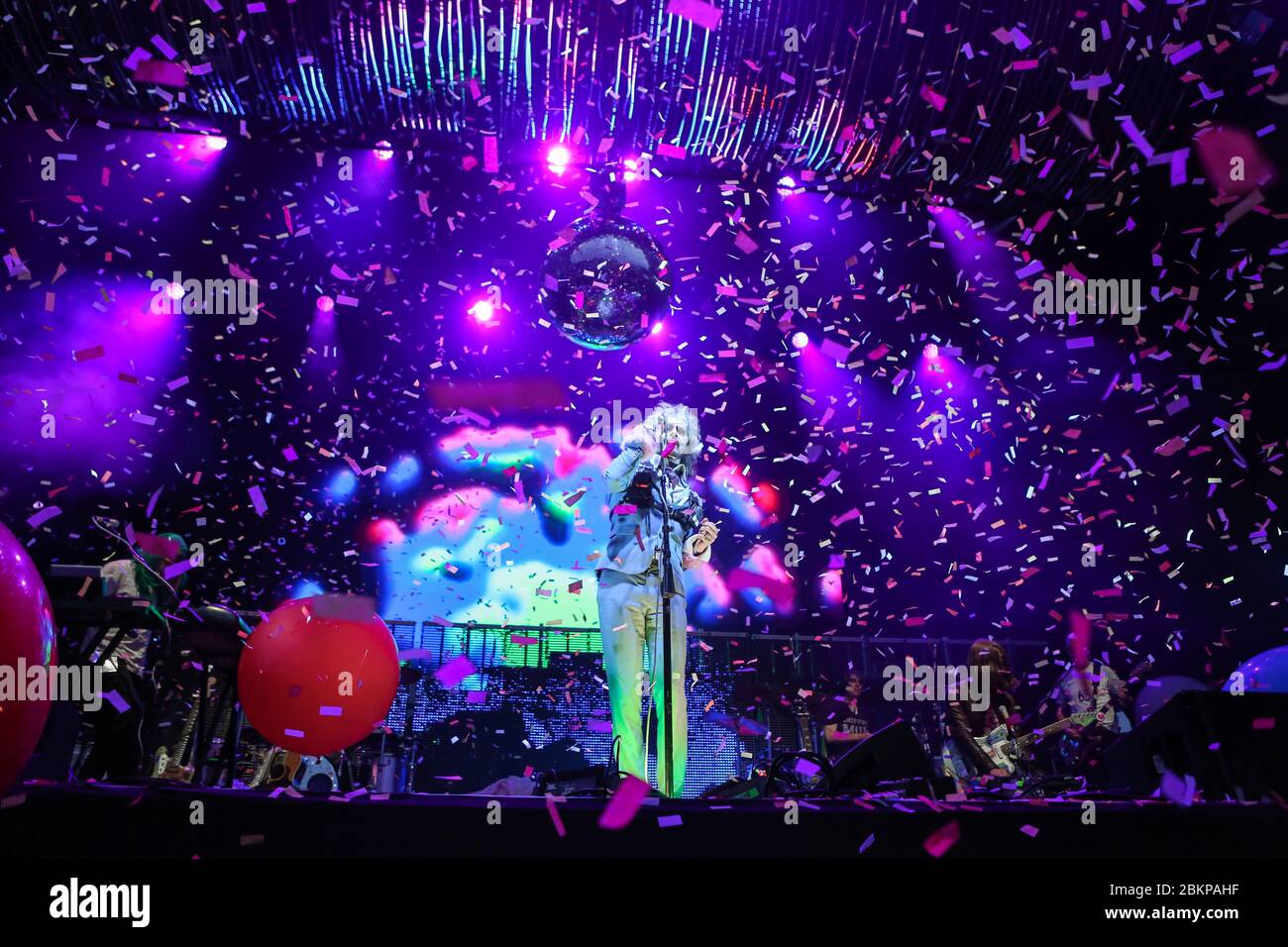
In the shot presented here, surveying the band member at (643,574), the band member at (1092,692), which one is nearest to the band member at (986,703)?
the band member at (1092,692)

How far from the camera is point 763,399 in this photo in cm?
730

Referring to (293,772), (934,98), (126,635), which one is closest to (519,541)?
(293,772)

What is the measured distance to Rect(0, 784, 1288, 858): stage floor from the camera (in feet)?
5.01

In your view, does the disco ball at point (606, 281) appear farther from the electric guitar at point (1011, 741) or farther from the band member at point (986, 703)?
the electric guitar at point (1011, 741)

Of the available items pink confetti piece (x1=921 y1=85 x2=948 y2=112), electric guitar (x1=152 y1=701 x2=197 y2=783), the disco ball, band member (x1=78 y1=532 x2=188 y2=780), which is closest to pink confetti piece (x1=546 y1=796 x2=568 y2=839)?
band member (x1=78 y1=532 x2=188 y2=780)

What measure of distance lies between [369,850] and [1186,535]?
22.7ft

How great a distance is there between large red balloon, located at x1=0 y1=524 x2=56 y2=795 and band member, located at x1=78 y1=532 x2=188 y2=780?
2164mm

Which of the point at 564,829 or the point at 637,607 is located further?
the point at 637,607

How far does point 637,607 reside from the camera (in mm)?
3561

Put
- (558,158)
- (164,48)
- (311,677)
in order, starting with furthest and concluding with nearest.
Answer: (558,158) < (164,48) < (311,677)

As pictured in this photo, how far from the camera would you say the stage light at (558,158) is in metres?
6.32

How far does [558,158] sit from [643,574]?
3.97 metres

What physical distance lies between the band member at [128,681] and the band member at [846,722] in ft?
13.8

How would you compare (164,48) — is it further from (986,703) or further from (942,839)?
(986,703)
